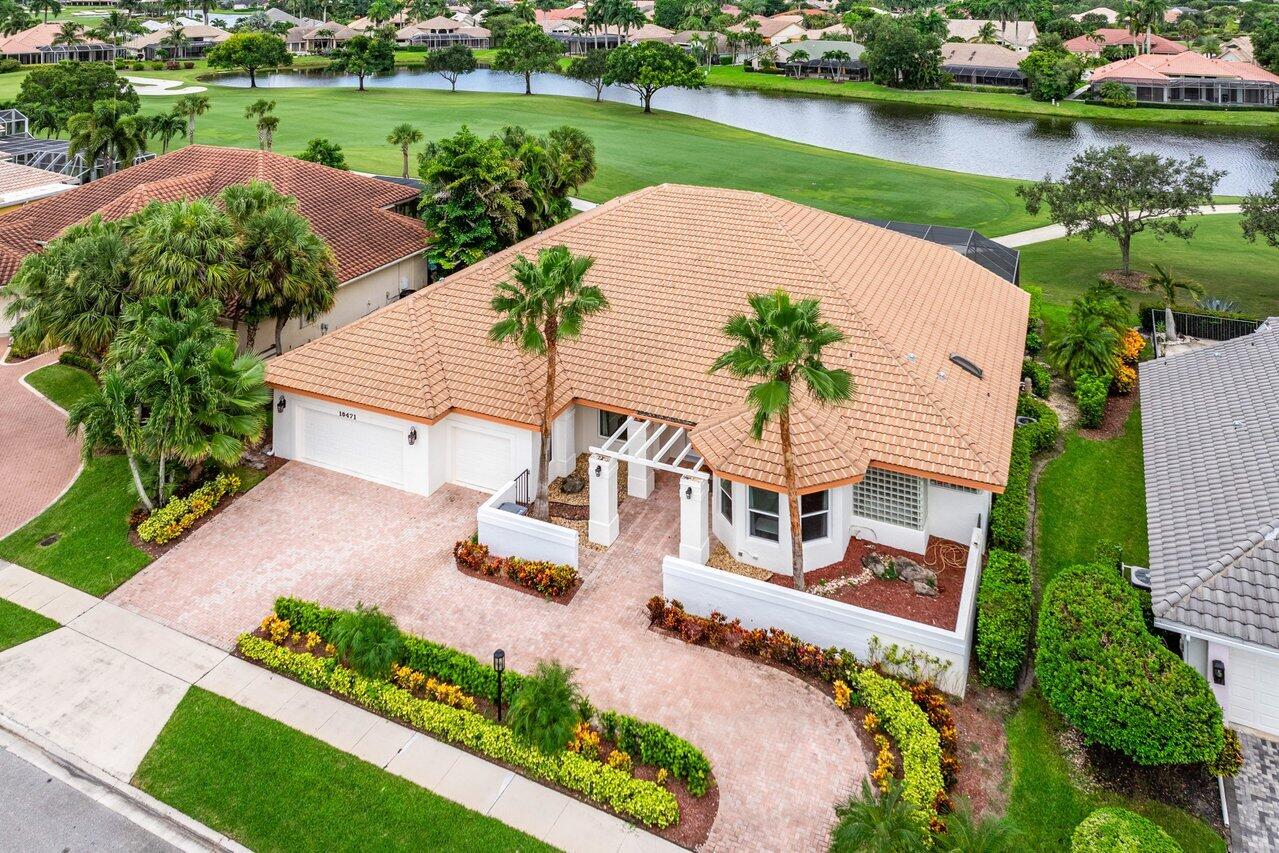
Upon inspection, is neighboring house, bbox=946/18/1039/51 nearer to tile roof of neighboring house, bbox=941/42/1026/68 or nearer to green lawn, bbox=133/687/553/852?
tile roof of neighboring house, bbox=941/42/1026/68

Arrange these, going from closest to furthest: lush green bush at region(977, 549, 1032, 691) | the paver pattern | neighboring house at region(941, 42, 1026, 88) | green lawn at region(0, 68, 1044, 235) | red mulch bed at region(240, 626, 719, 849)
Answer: the paver pattern, red mulch bed at region(240, 626, 719, 849), lush green bush at region(977, 549, 1032, 691), green lawn at region(0, 68, 1044, 235), neighboring house at region(941, 42, 1026, 88)

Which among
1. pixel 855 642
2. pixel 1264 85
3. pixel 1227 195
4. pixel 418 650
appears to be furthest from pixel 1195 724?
pixel 1264 85

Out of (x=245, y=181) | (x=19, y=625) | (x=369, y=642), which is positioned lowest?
(x=19, y=625)

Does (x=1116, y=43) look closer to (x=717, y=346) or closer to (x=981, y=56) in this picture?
(x=981, y=56)

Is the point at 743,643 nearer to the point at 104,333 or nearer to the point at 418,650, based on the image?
the point at 418,650

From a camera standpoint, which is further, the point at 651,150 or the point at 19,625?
the point at 651,150

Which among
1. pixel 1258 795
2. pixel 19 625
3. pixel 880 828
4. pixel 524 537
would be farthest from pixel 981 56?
pixel 19 625

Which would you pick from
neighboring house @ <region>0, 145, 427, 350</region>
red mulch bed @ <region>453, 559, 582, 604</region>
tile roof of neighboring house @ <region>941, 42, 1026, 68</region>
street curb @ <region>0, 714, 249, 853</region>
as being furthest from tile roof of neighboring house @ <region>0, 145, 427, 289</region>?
tile roof of neighboring house @ <region>941, 42, 1026, 68</region>
